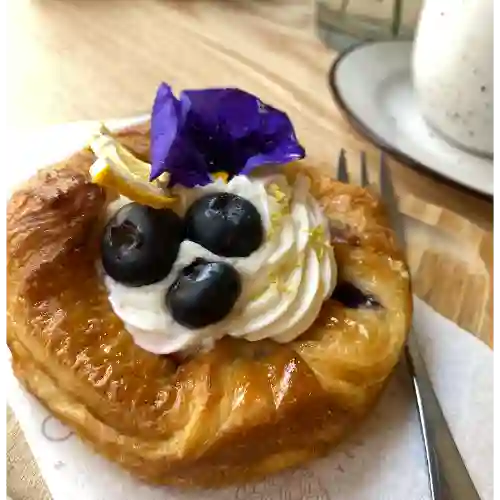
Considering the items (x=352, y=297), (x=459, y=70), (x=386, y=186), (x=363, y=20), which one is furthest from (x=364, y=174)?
(x=363, y=20)

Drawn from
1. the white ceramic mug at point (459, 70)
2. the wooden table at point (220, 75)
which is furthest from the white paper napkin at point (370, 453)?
the white ceramic mug at point (459, 70)

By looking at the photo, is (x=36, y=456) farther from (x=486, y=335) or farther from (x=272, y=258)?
(x=486, y=335)

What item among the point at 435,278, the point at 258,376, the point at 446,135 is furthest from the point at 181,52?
the point at 258,376

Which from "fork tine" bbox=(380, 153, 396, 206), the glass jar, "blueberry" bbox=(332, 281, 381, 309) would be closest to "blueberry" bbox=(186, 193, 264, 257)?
"blueberry" bbox=(332, 281, 381, 309)

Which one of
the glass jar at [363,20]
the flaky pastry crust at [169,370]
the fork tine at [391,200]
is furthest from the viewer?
the glass jar at [363,20]

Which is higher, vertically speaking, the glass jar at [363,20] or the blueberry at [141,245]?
the blueberry at [141,245]

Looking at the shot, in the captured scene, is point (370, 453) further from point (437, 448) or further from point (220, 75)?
point (220, 75)

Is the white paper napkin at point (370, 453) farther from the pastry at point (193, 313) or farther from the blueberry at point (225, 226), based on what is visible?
the blueberry at point (225, 226)

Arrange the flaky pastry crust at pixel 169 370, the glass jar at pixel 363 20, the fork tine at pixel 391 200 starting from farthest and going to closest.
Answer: the glass jar at pixel 363 20 → the fork tine at pixel 391 200 → the flaky pastry crust at pixel 169 370
